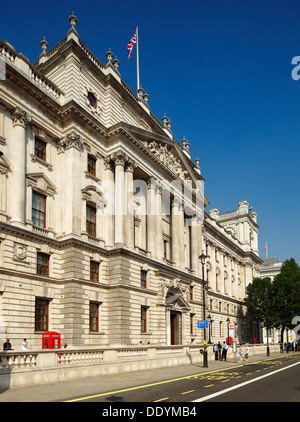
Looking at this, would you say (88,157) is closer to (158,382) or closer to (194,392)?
(158,382)

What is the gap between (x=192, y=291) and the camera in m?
49.4

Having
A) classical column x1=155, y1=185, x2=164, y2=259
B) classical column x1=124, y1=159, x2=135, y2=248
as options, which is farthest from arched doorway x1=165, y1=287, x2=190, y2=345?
classical column x1=124, y1=159, x2=135, y2=248

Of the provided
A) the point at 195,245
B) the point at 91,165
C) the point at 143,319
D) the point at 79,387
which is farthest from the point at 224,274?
the point at 79,387

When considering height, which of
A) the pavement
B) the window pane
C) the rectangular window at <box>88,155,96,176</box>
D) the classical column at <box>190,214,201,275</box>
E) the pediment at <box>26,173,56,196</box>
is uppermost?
the rectangular window at <box>88,155,96,176</box>

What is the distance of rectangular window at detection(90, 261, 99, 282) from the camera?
3331cm

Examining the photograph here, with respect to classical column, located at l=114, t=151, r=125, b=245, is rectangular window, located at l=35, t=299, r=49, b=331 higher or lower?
lower

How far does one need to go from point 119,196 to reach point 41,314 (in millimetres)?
12255

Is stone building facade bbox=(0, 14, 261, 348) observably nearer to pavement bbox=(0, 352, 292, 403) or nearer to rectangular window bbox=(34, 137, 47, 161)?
rectangular window bbox=(34, 137, 47, 161)

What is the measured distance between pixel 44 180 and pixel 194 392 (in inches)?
813

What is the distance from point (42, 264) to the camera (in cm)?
3009

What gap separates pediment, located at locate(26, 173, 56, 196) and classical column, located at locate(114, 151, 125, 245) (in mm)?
6074

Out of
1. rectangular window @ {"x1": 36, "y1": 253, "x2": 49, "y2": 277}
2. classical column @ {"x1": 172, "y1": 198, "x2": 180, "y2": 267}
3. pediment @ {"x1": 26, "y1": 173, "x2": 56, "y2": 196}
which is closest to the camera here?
rectangular window @ {"x1": 36, "y1": 253, "x2": 49, "y2": 277}

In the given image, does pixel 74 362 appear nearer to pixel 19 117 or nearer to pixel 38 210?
pixel 38 210
